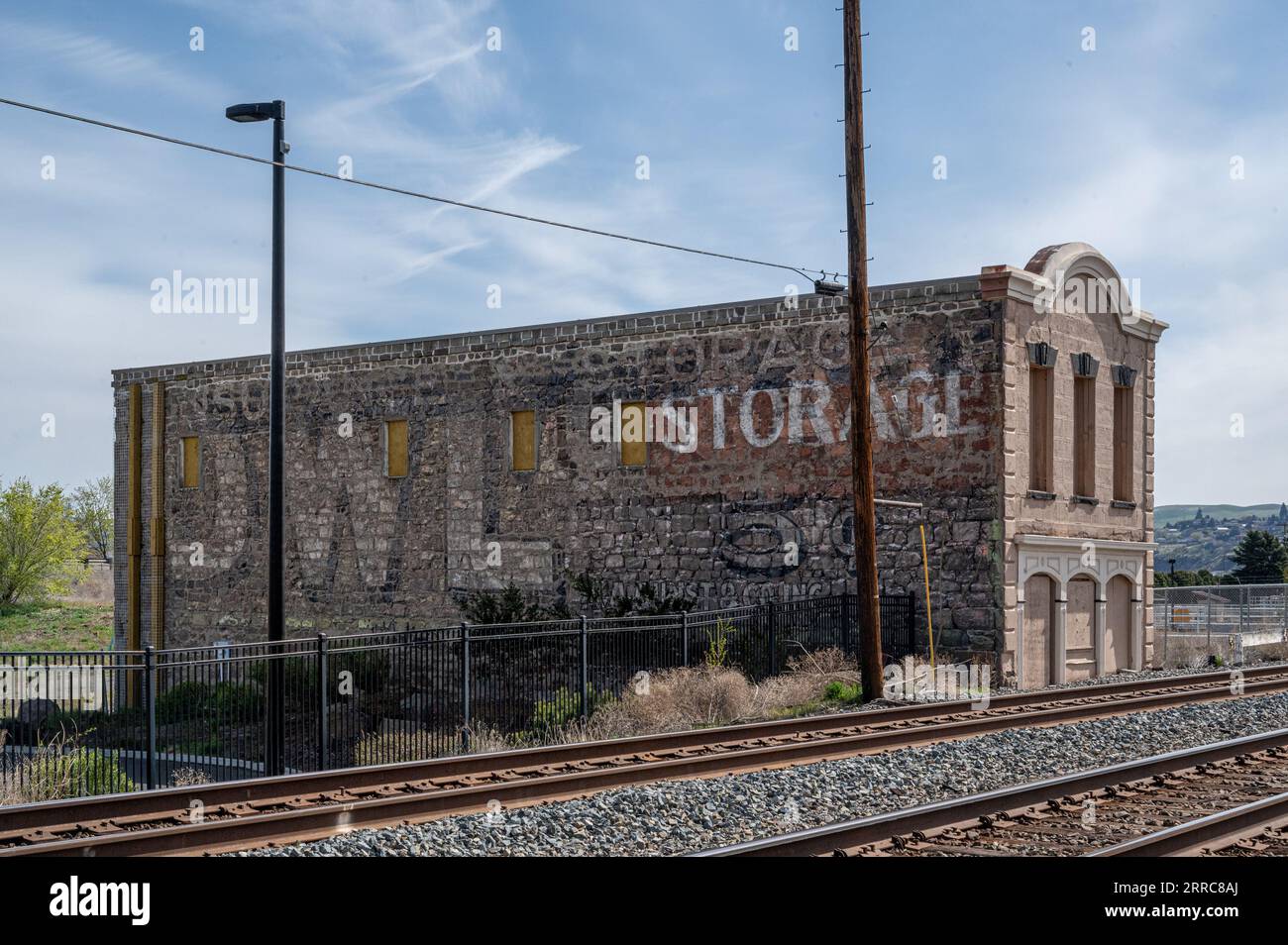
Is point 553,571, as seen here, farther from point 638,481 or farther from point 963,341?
point 963,341

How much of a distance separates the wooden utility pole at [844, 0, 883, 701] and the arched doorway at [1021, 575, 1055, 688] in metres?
5.15

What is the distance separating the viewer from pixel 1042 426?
24.6m

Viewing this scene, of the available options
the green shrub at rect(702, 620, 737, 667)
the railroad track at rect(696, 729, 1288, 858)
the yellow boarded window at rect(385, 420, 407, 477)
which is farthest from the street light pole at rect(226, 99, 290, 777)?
the yellow boarded window at rect(385, 420, 407, 477)

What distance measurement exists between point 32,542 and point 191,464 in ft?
72.6

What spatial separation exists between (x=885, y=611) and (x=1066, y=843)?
559 inches

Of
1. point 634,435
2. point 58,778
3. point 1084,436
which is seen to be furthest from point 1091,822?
point 634,435

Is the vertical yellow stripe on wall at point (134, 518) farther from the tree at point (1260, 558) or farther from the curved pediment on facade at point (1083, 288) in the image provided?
the tree at point (1260, 558)

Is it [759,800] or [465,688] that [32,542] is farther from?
[759,800]

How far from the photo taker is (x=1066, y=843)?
31.1ft

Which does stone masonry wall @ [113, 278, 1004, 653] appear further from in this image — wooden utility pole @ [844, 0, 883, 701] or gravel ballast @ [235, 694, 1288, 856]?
gravel ballast @ [235, 694, 1288, 856]

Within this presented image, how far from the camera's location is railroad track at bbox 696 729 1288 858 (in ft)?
30.0

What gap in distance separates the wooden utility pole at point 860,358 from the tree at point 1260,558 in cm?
5895

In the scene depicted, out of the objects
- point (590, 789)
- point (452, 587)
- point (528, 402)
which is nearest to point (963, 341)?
point (528, 402)
